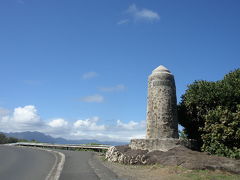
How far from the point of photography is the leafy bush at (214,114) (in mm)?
22188

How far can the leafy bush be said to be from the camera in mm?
22188

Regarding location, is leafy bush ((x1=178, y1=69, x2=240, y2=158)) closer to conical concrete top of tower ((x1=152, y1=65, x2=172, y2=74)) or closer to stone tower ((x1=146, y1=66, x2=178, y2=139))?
stone tower ((x1=146, y1=66, x2=178, y2=139))

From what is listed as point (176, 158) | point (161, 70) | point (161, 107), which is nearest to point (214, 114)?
point (161, 107)

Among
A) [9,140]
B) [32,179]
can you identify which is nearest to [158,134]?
[32,179]

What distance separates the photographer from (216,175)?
15477 mm

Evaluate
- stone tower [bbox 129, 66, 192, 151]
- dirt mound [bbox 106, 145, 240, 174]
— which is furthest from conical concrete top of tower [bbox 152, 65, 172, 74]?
dirt mound [bbox 106, 145, 240, 174]

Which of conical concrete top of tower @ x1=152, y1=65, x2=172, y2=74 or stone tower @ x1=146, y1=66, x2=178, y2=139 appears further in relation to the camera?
conical concrete top of tower @ x1=152, y1=65, x2=172, y2=74

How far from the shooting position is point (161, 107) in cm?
2284

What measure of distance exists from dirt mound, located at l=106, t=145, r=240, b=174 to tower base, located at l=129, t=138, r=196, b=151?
19.6 inches

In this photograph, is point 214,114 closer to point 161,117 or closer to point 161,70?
point 161,117

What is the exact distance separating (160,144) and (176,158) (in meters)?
3.24

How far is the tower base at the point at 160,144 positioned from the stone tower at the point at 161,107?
642mm

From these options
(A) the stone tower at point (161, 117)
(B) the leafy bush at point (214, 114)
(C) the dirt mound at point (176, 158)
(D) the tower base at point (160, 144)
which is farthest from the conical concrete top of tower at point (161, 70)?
(C) the dirt mound at point (176, 158)

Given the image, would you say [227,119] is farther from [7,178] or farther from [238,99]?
[7,178]
